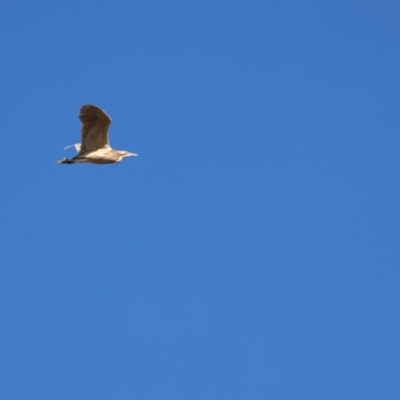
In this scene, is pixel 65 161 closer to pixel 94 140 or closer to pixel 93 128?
pixel 94 140

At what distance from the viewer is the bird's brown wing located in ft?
129

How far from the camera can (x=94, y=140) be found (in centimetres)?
4019

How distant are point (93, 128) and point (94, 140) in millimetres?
473

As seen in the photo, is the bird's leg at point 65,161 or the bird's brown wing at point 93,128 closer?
the bird's brown wing at point 93,128

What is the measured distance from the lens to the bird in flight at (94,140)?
3941 centimetres

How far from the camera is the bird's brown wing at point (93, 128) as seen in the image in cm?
3931

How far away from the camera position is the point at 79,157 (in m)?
40.2

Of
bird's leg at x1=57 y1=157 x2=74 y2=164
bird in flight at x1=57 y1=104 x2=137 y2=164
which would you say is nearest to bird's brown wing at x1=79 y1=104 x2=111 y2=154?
bird in flight at x1=57 y1=104 x2=137 y2=164

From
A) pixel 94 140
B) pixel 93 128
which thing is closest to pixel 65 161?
pixel 94 140

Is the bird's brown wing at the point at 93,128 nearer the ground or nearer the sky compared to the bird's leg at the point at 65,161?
nearer the sky

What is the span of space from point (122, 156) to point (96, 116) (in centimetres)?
215

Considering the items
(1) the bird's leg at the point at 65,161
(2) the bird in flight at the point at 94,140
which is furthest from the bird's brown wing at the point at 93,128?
(1) the bird's leg at the point at 65,161

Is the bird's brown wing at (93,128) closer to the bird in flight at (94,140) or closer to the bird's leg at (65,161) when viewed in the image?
the bird in flight at (94,140)

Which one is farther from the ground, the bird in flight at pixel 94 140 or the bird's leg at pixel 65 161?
the bird in flight at pixel 94 140
